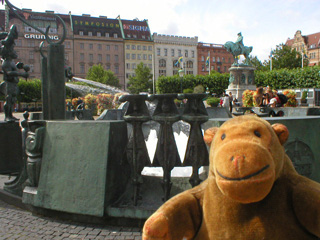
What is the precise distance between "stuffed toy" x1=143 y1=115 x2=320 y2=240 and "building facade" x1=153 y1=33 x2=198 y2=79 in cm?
8363

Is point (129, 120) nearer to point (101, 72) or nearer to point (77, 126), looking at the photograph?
point (77, 126)

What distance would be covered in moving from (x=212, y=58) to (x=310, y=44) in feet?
99.9

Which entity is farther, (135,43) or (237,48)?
(135,43)

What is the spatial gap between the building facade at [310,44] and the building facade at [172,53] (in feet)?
104

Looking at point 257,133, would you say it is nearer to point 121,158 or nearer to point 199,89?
point 121,158

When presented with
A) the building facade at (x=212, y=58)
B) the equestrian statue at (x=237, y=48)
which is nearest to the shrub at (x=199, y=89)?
the equestrian statue at (x=237, y=48)

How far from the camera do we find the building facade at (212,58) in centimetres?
9569

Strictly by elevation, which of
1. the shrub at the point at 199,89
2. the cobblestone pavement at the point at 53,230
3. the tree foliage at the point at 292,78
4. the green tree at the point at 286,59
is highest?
the green tree at the point at 286,59

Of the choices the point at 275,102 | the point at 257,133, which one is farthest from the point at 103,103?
the point at 257,133

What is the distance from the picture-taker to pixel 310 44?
9625cm

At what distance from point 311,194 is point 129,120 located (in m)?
2.26

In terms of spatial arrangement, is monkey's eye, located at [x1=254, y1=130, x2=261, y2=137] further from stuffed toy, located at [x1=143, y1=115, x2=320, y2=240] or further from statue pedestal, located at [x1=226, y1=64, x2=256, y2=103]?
statue pedestal, located at [x1=226, y1=64, x2=256, y2=103]

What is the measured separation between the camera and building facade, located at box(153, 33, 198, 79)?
86.2 m

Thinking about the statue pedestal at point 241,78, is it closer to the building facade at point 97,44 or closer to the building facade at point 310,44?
the building facade at point 97,44
